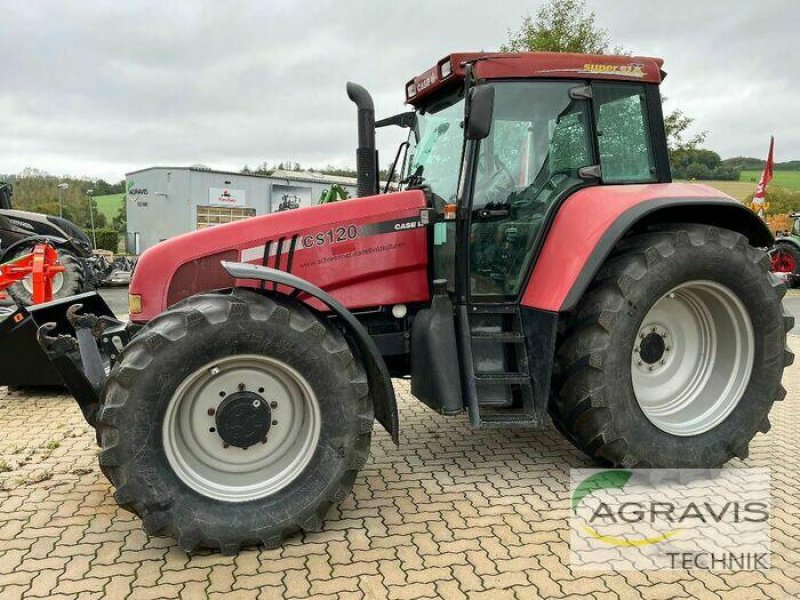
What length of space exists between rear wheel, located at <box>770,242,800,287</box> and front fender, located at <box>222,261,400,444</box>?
17.0m

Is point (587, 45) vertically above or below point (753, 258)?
above

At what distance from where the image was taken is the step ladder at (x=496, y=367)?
11.7 feet

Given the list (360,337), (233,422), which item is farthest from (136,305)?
(360,337)

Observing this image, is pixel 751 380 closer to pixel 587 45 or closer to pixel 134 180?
pixel 587 45

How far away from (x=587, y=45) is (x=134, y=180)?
19.9 meters

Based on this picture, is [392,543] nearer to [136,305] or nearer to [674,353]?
[136,305]

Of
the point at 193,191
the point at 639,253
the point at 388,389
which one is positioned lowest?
the point at 388,389

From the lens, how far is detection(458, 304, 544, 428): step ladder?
11.7 feet

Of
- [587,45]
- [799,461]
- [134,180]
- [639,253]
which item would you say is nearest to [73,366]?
[639,253]

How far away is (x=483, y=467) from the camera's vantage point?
4.11 meters

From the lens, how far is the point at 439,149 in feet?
13.0

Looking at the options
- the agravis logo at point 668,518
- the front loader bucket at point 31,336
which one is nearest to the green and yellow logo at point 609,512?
the agravis logo at point 668,518

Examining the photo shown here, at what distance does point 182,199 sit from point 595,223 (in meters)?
Answer: 25.6

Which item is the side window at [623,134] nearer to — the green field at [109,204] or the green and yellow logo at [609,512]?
the green and yellow logo at [609,512]
